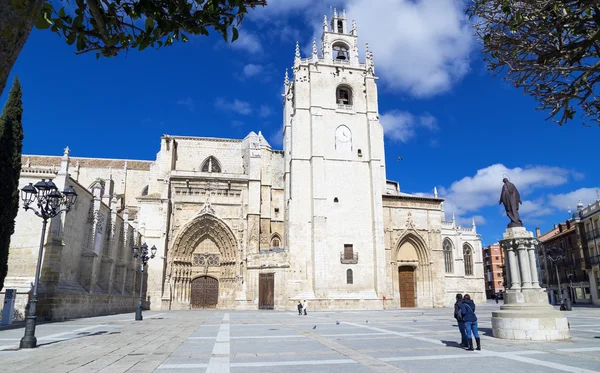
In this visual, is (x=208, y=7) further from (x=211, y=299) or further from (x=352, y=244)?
(x=211, y=299)

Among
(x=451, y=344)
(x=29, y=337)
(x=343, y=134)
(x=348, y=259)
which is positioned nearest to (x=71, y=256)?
(x=29, y=337)

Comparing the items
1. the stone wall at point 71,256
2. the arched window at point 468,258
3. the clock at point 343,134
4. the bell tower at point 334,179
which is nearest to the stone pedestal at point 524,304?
the stone wall at point 71,256

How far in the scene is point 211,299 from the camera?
3108cm

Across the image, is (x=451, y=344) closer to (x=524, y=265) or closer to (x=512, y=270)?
(x=512, y=270)

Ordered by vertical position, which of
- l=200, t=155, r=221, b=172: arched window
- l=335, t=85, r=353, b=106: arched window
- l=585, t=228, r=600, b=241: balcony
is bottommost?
l=585, t=228, r=600, b=241: balcony

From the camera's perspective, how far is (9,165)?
14.4m

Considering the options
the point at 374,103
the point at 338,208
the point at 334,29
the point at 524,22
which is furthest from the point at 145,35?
the point at 334,29

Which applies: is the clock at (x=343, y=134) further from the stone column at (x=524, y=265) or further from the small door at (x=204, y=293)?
the stone column at (x=524, y=265)

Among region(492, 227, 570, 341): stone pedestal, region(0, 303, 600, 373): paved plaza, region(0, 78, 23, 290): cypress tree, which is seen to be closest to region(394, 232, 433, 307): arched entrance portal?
region(0, 303, 600, 373): paved plaza

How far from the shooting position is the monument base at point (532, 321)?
9180mm

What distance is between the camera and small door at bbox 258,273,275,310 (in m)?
27.7

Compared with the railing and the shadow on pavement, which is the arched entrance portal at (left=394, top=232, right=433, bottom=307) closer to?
the railing

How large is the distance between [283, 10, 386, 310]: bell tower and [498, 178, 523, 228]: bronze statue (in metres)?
17.3

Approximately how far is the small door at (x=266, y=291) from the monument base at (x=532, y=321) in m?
19.4
